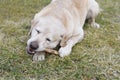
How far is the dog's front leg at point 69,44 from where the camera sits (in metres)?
4.43

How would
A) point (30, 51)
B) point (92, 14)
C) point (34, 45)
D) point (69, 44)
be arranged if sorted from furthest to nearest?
point (92, 14), point (69, 44), point (30, 51), point (34, 45)

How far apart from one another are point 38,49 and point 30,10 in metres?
1.94

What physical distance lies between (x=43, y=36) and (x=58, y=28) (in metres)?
0.24

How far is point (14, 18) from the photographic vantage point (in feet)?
18.3

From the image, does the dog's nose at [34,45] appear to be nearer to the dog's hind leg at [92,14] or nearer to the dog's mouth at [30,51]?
the dog's mouth at [30,51]

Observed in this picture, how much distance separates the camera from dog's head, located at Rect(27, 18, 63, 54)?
164 inches

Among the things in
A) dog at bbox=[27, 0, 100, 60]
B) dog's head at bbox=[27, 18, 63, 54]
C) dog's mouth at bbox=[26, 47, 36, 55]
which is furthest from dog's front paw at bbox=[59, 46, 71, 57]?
dog's mouth at bbox=[26, 47, 36, 55]

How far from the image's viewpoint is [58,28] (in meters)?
4.30

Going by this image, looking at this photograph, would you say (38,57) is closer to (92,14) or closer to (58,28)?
Result: (58,28)

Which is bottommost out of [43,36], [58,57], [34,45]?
[58,57]

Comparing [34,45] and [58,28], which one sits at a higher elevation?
[58,28]

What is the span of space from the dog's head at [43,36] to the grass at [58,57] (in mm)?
186

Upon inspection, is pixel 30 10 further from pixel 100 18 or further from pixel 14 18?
pixel 100 18

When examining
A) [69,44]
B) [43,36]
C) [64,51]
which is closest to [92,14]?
[69,44]
